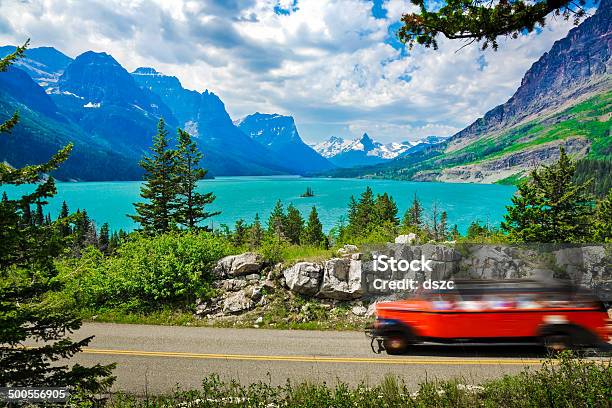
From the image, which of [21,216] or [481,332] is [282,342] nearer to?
[481,332]

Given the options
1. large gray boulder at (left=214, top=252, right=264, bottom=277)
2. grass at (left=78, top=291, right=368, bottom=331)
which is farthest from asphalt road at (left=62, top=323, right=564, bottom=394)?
large gray boulder at (left=214, top=252, right=264, bottom=277)

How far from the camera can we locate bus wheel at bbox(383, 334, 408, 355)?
10312mm

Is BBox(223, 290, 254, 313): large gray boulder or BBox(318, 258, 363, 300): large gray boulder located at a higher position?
BBox(318, 258, 363, 300): large gray boulder

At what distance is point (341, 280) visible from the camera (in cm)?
1462

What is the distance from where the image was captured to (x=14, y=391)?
633 cm

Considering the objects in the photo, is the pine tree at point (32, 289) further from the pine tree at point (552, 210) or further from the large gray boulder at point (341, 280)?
the pine tree at point (552, 210)

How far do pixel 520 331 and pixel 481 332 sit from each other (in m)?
0.99

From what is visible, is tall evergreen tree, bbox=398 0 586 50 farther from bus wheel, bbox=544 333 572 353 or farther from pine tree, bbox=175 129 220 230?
pine tree, bbox=175 129 220 230

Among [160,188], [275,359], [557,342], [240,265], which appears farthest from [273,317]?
[160,188]

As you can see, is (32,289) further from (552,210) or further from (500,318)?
(552,210)

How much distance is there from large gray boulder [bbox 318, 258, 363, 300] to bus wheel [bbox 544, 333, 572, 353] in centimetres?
637

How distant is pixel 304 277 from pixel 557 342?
28.1 ft

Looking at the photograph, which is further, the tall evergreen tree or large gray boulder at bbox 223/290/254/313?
large gray boulder at bbox 223/290/254/313

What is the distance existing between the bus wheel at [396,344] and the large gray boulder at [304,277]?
4716 millimetres
